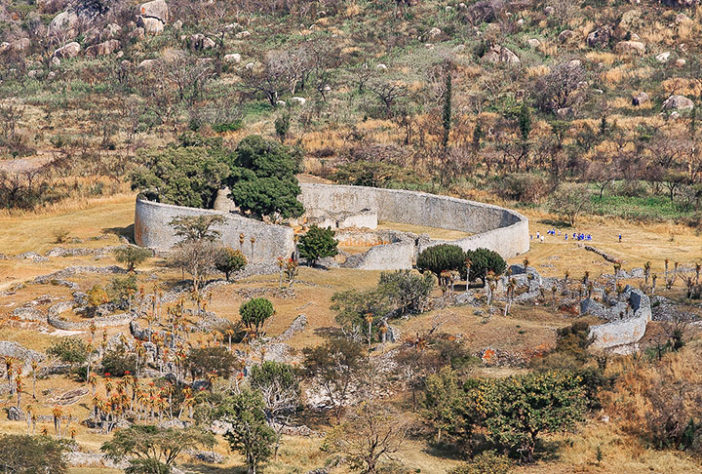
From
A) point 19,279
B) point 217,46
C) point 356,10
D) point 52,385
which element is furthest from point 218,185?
point 356,10

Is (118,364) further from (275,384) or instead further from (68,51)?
(68,51)

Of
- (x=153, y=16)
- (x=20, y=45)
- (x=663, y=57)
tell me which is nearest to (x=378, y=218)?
(x=663, y=57)

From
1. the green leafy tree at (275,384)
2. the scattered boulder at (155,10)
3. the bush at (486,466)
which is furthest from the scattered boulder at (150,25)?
the bush at (486,466)

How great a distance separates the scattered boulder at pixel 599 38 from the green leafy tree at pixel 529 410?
122m

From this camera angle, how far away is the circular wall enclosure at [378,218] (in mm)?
74750

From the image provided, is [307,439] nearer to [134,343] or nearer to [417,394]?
[417,394]

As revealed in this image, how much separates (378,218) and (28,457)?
64.2 meters

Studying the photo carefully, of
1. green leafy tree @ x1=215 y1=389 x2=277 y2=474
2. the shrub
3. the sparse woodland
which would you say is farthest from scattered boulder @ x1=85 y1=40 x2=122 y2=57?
green leafy tree @ x1=215 y1=389 x2=277 y2=474

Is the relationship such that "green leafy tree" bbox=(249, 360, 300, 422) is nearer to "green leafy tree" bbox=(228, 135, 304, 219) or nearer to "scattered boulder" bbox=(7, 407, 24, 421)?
"scattered boulder" bbox=(7, 407, 24, 421)

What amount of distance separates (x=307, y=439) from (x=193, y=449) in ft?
20.8

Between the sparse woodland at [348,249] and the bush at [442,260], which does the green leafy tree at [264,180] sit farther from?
the bush at [442,260]

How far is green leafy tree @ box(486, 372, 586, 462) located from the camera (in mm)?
39812

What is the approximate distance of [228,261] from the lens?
225 feet

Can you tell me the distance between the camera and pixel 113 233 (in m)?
87.1
